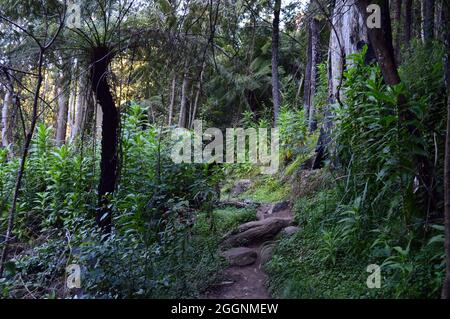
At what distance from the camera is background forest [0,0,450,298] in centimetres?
321

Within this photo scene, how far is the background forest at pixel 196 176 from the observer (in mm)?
3211

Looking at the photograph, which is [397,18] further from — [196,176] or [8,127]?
[8,127]

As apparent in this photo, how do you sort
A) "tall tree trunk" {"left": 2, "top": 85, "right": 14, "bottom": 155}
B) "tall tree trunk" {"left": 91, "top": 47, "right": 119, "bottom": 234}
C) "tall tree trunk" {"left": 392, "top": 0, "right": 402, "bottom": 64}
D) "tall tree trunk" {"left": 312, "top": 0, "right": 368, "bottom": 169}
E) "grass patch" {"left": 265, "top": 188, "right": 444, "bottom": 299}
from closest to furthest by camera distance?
"grass patch" {"left": 265, "top": 188, "right": 444, "bottom": 299} < "tall tree trunk" {"left": 2, "top": 85, "right": 14, "bottom": 155} < "tall tree trunk" {"left": 91, "top": 47, "right": 119, "bottom": 234} < "tall tree trunk" {"left": 312, "top": 0, "right": 368, "bottom": 169} < "tall tree trunk" {"left": 392, "top": 0, "right": 402, "bottom": 64}

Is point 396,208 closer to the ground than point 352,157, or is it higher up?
closer to the ground

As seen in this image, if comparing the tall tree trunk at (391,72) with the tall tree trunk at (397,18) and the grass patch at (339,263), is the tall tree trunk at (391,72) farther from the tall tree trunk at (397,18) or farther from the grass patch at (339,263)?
the tall tree trunk at (397,18)

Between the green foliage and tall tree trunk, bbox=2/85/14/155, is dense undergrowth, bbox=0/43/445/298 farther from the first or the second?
tall tree trunk, bbox=2/85/14/155

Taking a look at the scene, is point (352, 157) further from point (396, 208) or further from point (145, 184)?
point (145, 184)

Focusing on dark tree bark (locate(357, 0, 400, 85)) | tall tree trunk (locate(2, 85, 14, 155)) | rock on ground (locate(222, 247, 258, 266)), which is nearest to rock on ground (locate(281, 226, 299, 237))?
rock on ground (locate(222, 247, 258, 266))

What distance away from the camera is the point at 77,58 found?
493 centimetres

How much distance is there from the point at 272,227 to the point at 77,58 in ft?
11.2

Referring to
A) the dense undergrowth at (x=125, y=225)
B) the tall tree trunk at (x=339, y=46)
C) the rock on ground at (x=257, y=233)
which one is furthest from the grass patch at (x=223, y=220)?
the tall tree trunk at (x=339, y=46)

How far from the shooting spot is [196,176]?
5172 mm
